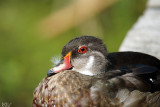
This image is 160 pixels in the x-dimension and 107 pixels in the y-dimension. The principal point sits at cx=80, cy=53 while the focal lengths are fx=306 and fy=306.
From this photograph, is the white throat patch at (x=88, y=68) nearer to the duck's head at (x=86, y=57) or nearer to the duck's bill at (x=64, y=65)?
the duck's head at (x=86, y=57)

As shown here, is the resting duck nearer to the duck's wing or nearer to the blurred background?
the duck's wing

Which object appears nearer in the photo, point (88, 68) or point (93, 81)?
point (93, 81)

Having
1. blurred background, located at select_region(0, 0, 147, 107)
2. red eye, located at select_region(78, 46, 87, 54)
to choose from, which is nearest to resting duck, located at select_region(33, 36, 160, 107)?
red eye, located at select_region(78, 46, 87, 54)

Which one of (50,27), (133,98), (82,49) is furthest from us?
(50,27)

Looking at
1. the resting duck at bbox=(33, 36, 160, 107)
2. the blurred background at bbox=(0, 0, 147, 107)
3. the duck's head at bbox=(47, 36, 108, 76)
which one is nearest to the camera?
the resting duck at bbox=(33, 36, 160, 107)

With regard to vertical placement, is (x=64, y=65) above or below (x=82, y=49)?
below

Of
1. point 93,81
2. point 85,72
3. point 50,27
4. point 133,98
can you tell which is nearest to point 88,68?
point 85,72

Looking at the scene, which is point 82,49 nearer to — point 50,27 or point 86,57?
point 86,57
